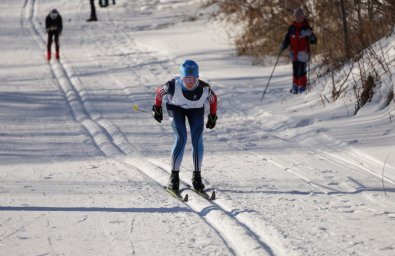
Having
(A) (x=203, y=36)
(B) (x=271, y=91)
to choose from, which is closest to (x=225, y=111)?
(B) (x=271, y=91)

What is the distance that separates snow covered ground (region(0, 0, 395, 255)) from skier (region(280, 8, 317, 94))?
39 centimetres

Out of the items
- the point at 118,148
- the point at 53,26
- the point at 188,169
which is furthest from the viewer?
the point at 53,26

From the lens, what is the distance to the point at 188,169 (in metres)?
9.41

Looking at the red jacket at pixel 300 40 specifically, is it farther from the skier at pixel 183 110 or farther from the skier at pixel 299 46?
the skier at pixel 183 110

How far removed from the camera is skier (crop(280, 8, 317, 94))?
14102 millimetres

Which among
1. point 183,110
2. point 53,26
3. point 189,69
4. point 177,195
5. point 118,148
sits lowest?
point 118,148

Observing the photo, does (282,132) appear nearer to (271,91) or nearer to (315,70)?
(271,91)

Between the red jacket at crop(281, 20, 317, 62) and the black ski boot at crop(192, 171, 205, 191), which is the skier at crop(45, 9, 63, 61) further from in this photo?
the black ski boot at crop(192, 171, 205, 191)

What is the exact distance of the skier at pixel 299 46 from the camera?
14102 millimetres

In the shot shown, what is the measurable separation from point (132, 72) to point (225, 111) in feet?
18.4

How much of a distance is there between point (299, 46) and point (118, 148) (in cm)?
507

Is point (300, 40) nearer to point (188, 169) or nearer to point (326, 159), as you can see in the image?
point (326, 159)

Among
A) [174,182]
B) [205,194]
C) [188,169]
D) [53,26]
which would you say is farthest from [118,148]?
[53,26]

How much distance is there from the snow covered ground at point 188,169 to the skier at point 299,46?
0.39m
